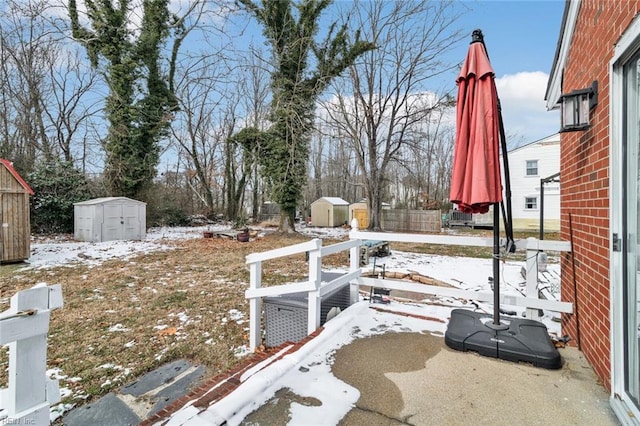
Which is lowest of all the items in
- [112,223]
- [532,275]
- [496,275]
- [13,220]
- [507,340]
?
[507,340]

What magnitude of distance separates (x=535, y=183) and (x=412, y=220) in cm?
835

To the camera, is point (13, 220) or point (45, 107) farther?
point (45, 107)

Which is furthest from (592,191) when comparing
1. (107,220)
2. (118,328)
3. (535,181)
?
(535,181)

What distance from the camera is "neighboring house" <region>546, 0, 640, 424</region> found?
188 cm

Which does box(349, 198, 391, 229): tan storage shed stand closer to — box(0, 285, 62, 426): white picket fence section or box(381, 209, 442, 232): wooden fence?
box(381, 209, 442, 232): wooden fence

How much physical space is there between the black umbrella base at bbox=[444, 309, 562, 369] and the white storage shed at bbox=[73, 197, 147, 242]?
13.7 m

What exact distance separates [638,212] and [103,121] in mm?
19104

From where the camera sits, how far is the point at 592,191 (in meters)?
2.53

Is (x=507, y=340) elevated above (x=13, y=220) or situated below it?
below

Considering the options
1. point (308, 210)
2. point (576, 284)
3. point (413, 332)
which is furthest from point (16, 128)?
point (576, 284)

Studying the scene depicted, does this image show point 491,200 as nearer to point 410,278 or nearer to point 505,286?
point 410,278

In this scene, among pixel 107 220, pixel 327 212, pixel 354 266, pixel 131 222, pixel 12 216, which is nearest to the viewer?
pixel 354 266

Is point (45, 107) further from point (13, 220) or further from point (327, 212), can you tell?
point (327, 212)

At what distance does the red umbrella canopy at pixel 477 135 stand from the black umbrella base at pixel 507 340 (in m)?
1.07
